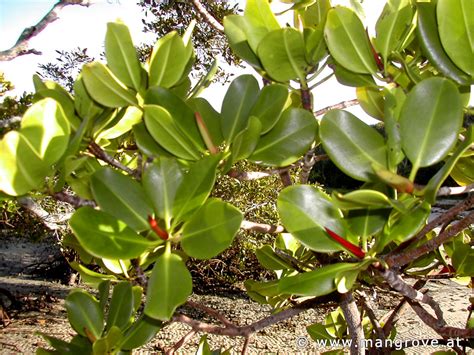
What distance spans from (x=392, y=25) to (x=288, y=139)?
17 centimetres

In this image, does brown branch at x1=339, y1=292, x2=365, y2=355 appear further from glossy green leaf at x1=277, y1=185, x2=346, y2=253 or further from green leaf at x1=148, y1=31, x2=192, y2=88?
green leaf at x1=148, y1=31, x2=192, y2=88

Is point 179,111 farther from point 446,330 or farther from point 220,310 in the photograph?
point 220,310

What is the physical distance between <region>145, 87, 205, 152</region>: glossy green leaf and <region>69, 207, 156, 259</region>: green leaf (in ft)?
0.40

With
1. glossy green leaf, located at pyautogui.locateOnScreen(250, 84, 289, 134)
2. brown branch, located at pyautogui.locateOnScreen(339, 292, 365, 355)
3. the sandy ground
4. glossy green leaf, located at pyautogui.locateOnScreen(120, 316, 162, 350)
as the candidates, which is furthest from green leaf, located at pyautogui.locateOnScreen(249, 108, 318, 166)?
the sandy ground

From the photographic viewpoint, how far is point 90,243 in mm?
394

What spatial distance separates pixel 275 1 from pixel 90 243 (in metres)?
0.48

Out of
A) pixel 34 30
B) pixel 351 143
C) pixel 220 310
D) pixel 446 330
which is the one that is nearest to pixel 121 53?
pixel 351 143

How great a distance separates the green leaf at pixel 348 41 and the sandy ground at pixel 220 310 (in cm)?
302

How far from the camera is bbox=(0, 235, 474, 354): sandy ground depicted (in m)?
3.38

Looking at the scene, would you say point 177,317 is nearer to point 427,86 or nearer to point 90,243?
point 90,243

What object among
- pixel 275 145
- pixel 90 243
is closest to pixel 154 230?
pixel 90 243

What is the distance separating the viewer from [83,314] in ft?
1.84

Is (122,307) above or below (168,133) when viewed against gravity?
below

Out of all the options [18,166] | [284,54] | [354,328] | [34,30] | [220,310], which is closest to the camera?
[18,166]
